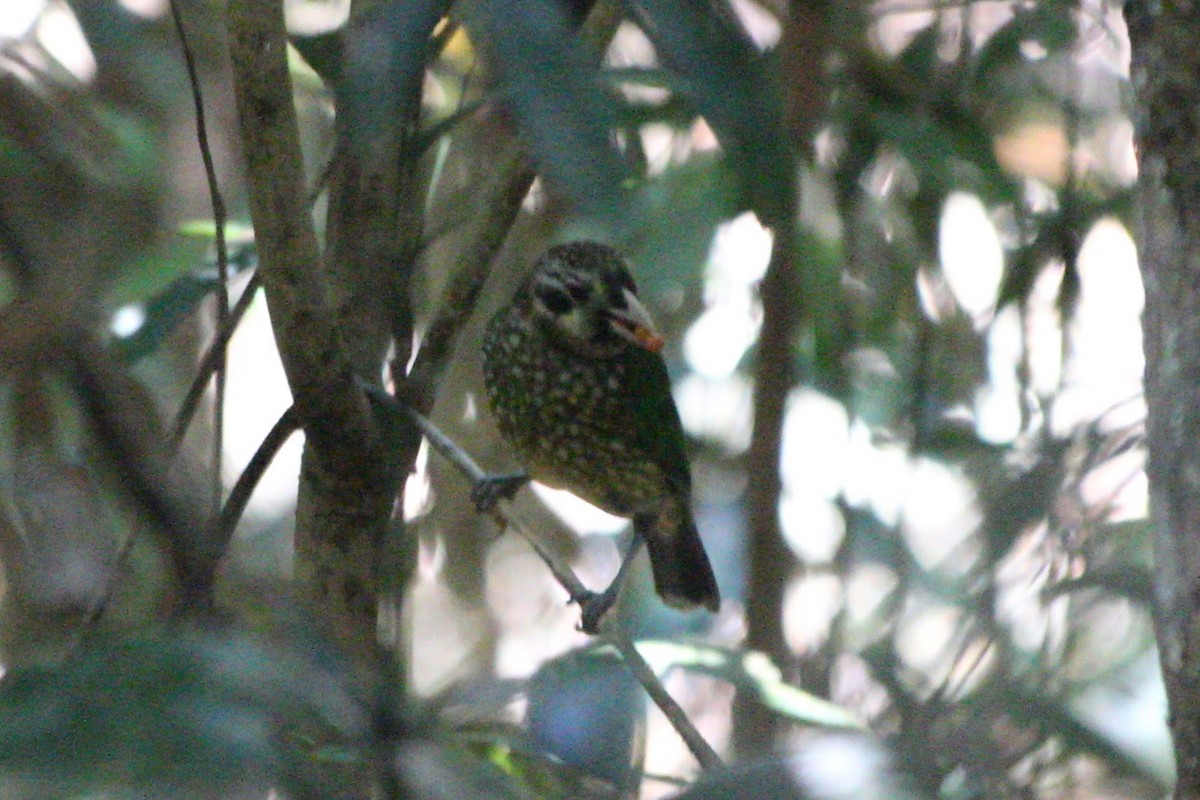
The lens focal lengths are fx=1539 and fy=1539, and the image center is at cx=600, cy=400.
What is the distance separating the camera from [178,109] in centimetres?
336

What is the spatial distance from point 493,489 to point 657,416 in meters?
0.44

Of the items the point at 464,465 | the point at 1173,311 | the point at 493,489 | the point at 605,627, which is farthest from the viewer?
the point at 493,489

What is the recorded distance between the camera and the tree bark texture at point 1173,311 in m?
1.66

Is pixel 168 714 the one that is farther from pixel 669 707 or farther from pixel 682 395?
pixel 682 395

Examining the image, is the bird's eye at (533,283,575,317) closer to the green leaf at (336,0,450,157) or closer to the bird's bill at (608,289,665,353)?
the bird's bill at (608,289,665,353)

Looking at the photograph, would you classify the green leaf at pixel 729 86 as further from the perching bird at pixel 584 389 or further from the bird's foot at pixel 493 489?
the perching bird at pixel 584 389

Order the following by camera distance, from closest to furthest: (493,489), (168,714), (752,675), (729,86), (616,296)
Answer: (168,714)
(729,86)
(752,675)
(493,489)
(616,296)

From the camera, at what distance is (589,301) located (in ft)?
9.68

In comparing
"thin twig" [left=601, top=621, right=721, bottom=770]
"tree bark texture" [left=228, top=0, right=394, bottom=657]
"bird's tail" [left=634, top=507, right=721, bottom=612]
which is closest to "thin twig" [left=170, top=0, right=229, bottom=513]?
"tree bark texture" [left=228, top=0, right=394, bottom=657]

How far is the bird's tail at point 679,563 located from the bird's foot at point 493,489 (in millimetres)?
276

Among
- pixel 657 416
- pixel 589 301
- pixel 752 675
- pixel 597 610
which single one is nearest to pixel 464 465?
pixel 752 675

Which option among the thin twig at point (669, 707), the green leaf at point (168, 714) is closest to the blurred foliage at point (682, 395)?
the green leaf at point (168, 714)

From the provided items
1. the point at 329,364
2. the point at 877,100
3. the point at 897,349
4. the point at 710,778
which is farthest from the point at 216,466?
A: the point at 897,349

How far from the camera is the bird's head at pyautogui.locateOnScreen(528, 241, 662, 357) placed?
288cm
